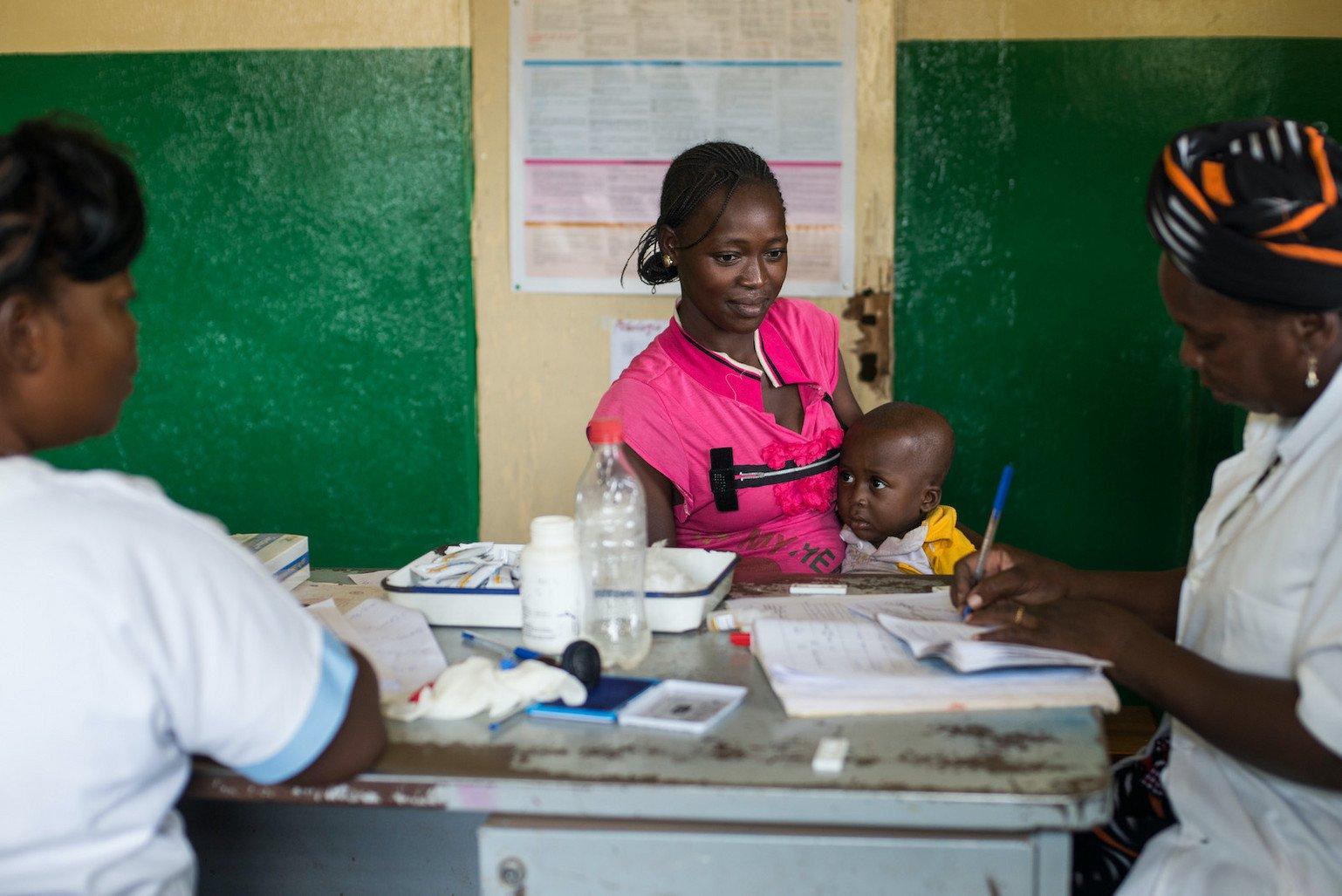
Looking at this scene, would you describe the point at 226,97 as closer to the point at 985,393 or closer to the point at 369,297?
the point at 369,297

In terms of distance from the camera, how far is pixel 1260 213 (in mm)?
1442

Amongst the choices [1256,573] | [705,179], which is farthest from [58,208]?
[705,179]

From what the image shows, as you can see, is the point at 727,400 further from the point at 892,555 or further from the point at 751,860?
the point at 751,860

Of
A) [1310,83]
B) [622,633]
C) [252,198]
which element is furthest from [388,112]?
[1310,83]

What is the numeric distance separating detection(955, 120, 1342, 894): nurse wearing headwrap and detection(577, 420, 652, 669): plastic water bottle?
54cm

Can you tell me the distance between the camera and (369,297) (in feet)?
12.5

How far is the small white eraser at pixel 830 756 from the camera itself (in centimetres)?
133

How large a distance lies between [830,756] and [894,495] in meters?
1.54

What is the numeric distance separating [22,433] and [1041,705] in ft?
4.15

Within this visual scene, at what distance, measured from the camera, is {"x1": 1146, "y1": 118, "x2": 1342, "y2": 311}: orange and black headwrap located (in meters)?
1.43

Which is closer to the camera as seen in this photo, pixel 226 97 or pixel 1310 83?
pixel 1310 83

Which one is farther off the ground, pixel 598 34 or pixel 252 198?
pixel 598 34

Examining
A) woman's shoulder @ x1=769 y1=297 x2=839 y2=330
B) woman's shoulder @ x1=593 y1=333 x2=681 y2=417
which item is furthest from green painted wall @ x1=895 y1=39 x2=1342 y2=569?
woman's shoulder @ x1=593 y1=333 x2=681 y2=417

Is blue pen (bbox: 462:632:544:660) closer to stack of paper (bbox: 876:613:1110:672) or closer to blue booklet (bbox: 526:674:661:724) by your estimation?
blue booklet (bbox: 526:674:661:724)
